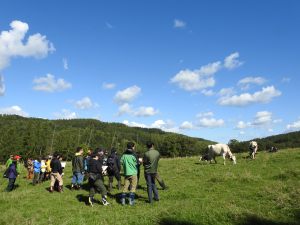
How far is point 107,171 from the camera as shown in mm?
18672

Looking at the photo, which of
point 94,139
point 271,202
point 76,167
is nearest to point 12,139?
point 94,139

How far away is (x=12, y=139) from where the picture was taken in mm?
104438

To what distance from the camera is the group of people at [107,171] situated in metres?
14.9

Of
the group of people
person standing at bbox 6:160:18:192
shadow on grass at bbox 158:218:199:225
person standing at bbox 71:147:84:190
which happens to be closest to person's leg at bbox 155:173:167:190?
the group of people

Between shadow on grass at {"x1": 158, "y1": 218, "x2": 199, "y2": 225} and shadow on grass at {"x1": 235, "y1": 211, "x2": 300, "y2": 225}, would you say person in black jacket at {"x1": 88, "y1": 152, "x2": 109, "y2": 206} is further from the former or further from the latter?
shadow on grass at {"x1": 235, "y1": 211, "x2": 300, "y2": 225}

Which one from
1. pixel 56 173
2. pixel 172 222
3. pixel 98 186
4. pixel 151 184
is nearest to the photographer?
pixel 172 222

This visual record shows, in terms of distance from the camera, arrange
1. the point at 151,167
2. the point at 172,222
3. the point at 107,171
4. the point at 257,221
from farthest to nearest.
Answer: the point at 107,171, the point at 151,167, the point at 172,222, the point at 257,221

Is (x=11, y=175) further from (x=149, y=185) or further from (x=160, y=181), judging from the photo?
(x=149, y=185)

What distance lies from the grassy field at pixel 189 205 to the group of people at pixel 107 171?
1.78ft

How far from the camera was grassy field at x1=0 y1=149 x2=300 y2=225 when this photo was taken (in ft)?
37.7

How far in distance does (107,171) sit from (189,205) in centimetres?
660

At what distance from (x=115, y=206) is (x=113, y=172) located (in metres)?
4.25

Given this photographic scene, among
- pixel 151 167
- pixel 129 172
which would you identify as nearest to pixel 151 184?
pixel 151 167

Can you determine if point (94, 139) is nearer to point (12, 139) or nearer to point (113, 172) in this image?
point (12, 139)
